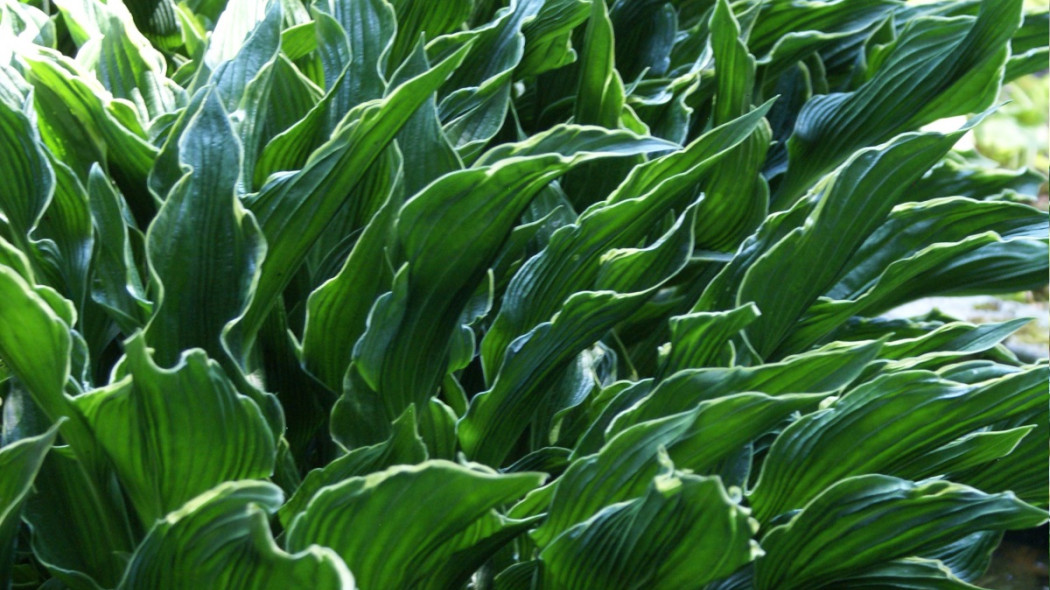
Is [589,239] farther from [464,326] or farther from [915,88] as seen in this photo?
[915,88]

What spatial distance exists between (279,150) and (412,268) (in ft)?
0.74

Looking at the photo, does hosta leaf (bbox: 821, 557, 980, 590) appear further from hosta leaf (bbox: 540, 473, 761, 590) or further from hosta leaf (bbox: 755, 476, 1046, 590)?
hosta leaf (bbox: 540, 473, 761, 590)

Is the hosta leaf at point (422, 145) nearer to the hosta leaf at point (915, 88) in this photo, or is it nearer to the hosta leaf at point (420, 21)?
the hosta leaf at point (420, 21)

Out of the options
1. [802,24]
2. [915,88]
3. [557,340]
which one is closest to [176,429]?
[557,340]

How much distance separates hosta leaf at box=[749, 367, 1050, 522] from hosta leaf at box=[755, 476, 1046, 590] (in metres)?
0.06

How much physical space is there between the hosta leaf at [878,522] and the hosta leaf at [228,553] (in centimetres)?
41

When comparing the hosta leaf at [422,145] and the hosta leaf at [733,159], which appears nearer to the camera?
the hosta leaf at [422,145]

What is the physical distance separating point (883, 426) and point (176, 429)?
562 mm

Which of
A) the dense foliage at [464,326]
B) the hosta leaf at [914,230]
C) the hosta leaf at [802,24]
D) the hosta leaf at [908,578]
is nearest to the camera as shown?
the dense foliage at [464,326]

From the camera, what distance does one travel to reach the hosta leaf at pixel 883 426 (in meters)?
0.89

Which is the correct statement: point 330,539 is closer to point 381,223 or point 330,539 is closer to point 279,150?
point 381,223

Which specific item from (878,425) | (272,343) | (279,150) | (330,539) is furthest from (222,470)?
(878,425)

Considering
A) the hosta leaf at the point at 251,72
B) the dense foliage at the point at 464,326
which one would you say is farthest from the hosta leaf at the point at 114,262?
the hosta leaf at the point at 251,72

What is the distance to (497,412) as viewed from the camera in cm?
97
